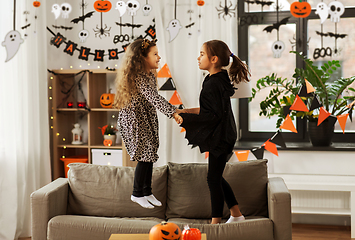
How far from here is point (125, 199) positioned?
268 cm

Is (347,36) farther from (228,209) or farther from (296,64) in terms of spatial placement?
(228,209)

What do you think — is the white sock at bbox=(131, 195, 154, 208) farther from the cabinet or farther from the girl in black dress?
the cabinet

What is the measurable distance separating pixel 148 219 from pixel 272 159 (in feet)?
4.72

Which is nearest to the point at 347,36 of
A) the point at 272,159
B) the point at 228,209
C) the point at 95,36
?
the point at 272,159

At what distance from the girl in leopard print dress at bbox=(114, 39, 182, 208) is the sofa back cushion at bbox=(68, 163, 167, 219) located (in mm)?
154

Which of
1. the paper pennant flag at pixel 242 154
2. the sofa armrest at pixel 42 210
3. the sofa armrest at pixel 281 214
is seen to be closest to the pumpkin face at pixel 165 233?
the sofa armrest at pixel 281 214

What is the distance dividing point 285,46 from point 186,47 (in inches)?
40.6

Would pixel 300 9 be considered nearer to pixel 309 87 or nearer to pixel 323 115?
pixel 309 87

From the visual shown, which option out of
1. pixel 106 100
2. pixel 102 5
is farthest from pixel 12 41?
pixel 106 100

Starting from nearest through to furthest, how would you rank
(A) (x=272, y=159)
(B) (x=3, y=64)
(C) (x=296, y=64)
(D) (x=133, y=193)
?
1. (D) (x=133, y=193)
2. (B) (x=3, y=64)
3. (A) (x=272, y=159)
4. (C) (x=296, y=64)

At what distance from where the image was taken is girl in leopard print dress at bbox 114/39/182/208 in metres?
2.45

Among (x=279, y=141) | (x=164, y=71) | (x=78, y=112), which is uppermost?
(x=164, y=71)

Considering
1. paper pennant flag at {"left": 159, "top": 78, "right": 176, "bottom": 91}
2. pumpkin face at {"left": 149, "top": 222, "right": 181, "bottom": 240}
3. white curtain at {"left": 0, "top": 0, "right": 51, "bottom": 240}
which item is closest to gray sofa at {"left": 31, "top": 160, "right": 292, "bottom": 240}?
pumpkin face at {"left": 149, "top": 222, "right": 181, "bottom": 240}

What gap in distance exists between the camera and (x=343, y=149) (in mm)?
3318
